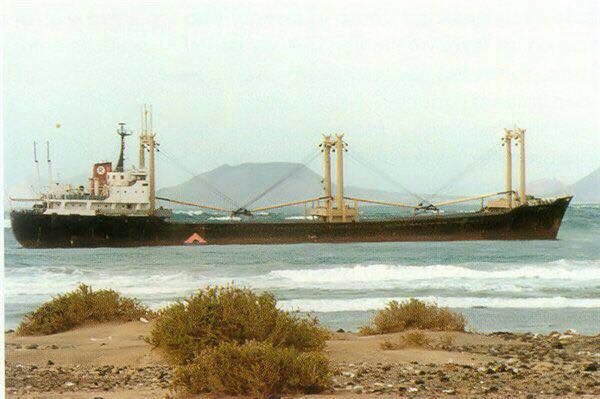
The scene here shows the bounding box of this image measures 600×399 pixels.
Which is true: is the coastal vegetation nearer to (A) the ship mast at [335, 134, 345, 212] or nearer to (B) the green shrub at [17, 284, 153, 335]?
(B) the green shrub at [17, 284, 153, 335]

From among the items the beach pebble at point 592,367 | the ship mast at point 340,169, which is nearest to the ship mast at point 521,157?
the ship mast at point 340,169

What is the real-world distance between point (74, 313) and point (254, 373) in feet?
14.0

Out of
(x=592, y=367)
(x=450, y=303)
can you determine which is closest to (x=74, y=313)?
(x=450, y=303)

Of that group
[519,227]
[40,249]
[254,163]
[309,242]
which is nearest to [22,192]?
[40,249]

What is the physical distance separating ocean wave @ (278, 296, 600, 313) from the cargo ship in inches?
67.5

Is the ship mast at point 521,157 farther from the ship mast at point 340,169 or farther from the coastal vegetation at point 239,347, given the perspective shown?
the coastal vegetation at point 239,347

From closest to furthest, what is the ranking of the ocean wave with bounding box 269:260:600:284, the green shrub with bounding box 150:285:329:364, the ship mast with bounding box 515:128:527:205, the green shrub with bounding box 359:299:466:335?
the green shrub with bounding box 150:285:329:364 → the green shrub with bounding box 359:299:466:335 → the ship mast with bounding box 515:128:527:205 → the ocean wave with bounding box 269:260:600:284

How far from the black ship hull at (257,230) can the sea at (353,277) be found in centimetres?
61

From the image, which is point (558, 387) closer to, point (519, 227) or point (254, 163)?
point (254, 163)


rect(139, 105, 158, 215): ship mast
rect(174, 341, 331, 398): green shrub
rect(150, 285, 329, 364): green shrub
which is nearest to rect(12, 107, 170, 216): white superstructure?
rect(139, 105, 158, 215): ship mast

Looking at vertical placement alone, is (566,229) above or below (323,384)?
above

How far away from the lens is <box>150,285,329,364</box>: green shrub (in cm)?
679

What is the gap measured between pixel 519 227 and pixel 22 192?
10158 millimetres

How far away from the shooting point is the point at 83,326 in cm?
925
